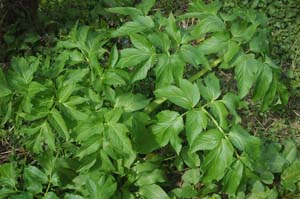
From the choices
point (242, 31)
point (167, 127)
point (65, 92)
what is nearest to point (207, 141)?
point (167, 127)

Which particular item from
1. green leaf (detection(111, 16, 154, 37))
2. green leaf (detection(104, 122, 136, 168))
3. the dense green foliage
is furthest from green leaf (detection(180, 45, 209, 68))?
green leaf (detection(104, 122, 136, 168))

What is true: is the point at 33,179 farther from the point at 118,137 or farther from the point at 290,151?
the point at 290,151

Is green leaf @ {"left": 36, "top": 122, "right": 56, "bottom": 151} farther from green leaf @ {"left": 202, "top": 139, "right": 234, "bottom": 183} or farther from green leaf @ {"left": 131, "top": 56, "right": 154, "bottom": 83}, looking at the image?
green leaf @ {"left": 202, "top": 139, "right": 234, "bottom": 183}

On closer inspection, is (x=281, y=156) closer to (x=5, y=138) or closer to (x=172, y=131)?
(x=172, y=131)

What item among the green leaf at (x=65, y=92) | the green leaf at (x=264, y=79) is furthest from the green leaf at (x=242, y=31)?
the green leaf at (x=65, y=92)

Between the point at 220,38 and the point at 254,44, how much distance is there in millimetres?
182

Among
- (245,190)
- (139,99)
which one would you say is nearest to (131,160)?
(139,99)

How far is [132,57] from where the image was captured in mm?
2264

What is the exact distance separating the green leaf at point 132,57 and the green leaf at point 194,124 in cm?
35

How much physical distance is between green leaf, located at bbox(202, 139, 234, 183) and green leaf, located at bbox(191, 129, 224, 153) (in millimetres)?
22

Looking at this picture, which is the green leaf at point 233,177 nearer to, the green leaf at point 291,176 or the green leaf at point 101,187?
Result: the green leaf at point 101,187

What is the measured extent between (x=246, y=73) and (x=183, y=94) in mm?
327

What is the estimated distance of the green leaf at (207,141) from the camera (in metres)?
2.15

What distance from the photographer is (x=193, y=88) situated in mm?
2242
